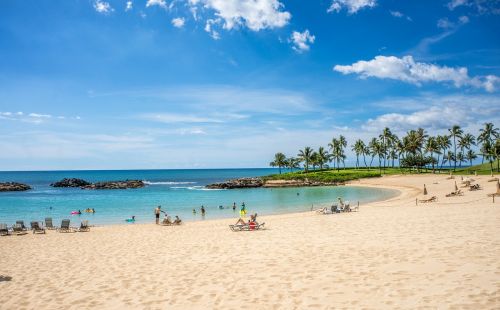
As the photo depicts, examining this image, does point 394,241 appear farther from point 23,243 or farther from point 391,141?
point 391,141

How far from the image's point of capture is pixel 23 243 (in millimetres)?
21047

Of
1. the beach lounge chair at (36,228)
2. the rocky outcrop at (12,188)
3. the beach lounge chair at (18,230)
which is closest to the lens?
the beach lounge chair at (18,230)

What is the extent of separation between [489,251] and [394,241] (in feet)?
12.4

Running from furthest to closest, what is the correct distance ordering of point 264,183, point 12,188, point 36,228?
point 264,183 → point 12,188 → point 36,228

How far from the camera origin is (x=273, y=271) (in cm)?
1221

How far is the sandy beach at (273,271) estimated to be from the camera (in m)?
9.38

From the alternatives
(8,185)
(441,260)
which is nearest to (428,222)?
(441,260)

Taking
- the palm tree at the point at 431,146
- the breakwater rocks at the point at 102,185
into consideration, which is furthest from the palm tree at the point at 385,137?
the breakwater rocks at the point at 102,185

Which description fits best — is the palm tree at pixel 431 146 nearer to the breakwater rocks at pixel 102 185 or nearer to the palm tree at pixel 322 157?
the palm tree at pixel 322 157

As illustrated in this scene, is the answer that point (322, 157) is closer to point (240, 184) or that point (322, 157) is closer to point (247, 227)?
point (240, 184)

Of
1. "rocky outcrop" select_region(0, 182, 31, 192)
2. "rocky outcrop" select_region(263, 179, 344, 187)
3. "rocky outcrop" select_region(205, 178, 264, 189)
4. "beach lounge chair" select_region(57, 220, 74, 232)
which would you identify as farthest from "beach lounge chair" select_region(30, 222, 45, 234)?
"rocky outcrop" select_region(0, 182, 31, 192)

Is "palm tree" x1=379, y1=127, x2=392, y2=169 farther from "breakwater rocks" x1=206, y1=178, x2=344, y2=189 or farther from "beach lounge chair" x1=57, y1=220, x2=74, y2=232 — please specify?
"beach lounge chair" x1=57, y1=220, x2=74, y2=232

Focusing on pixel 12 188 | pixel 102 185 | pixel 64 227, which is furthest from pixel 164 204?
pixel 12 188

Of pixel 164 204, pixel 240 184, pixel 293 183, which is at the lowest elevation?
pixel 164 204
